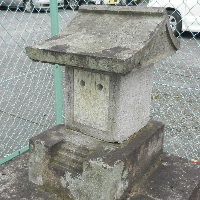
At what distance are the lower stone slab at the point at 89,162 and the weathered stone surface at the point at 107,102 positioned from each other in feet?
0.25

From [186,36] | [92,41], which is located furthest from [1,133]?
[186,36]

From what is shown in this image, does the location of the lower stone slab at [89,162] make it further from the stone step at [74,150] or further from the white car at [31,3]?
the white car at [31,3]

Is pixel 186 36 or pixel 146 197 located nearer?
pixel 146 197

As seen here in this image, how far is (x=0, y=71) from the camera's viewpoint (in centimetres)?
564

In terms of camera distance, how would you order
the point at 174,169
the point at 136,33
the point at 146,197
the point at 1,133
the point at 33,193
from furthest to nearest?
the point at 1,133 < the point at 174,169 < the point at 33,193 < the point at 146,197 < the point at 136,33

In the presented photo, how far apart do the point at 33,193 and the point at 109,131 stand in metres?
0.71

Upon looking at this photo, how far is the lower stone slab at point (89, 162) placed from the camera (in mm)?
1716

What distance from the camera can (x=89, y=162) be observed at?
67.7 inches

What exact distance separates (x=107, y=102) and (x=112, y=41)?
387 millimetres

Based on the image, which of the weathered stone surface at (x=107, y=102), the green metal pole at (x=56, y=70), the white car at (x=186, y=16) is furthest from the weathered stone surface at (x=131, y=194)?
the white car at (x=186, y=16)

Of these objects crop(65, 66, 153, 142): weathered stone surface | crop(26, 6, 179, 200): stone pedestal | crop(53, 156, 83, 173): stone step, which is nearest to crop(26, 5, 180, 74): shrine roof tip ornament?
crop(26, 6, 179, 200): stone pedestal

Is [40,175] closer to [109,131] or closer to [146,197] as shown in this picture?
[109,131]

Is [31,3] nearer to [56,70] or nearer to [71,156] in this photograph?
[56,70]

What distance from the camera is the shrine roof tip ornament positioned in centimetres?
153
